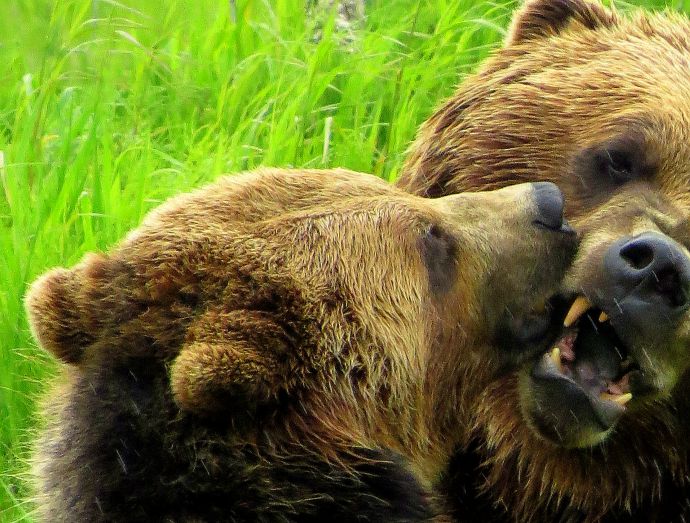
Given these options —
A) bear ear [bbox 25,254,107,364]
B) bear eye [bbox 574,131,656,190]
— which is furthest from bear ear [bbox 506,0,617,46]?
bear ear [bbox 25,254,107,364]

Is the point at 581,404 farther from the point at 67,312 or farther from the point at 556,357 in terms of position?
the point at 67,312

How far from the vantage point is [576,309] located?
4602mm

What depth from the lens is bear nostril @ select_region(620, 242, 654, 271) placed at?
4.34 meters

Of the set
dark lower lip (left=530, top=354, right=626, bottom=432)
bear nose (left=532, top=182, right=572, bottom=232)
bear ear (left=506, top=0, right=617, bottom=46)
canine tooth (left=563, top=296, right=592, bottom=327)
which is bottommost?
dark lower lip (left=530, top=354, right=626, bottom=432)

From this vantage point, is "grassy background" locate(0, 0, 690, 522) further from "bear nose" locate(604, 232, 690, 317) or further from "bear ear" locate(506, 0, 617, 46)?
"bear nose" locate(604, 232, 690, 317)

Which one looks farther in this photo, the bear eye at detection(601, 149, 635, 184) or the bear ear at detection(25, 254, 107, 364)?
the bear eye at detection(601, 149, 635, 184)

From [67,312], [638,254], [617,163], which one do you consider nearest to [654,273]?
[638,254]

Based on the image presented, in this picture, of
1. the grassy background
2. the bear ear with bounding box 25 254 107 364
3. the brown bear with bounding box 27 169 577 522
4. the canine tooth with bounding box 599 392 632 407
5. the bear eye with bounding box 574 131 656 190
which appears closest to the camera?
the brown bear with bounding box 27 169 577 522

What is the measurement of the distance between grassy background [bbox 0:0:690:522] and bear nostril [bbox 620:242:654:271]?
92.9 inches

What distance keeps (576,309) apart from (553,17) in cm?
158

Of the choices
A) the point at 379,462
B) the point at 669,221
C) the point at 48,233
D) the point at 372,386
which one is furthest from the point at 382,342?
the point at 48,233

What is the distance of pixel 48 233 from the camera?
19.0 ft

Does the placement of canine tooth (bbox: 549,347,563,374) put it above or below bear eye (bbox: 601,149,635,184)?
below

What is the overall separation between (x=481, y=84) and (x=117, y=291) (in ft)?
6.70
